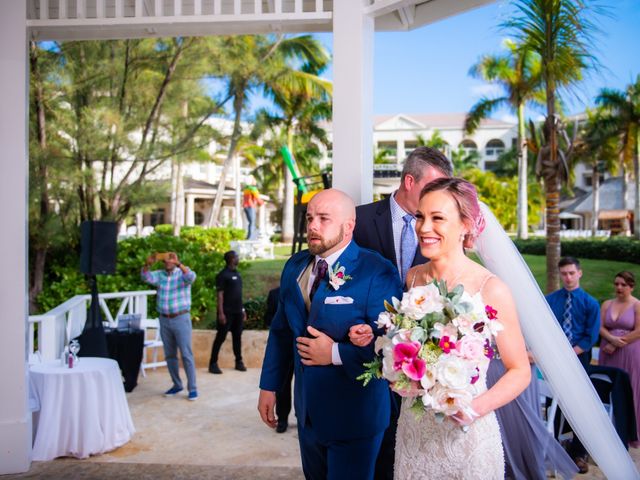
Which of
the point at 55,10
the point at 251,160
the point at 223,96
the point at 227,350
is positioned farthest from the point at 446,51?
the point at 55,10

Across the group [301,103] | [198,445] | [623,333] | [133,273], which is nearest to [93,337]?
[198,445]

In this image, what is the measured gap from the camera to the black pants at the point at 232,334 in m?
9.19

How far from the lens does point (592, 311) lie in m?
5.62

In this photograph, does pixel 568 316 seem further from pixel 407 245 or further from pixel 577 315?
pixel 407 245

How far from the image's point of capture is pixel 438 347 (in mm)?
2127

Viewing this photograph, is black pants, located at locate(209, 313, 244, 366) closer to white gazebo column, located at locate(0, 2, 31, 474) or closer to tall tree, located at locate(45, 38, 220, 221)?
tall tree, located at locate(45, 38, 220, 221)

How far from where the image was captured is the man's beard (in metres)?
2.80

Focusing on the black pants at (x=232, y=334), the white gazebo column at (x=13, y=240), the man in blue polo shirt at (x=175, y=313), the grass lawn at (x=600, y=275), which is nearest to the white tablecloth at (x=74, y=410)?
the white gazebo column at (x=13, y=240)

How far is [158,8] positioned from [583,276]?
1120 cm

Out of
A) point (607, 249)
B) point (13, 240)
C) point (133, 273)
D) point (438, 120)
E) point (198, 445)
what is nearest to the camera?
point (13, 240)

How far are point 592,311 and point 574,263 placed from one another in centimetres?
46

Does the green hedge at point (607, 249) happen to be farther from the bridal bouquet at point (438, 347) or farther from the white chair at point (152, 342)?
the bridal bouquet at point (438, 347)

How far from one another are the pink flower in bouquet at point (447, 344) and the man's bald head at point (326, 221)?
34.1 inches

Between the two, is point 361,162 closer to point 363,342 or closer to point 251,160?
point 363,342
